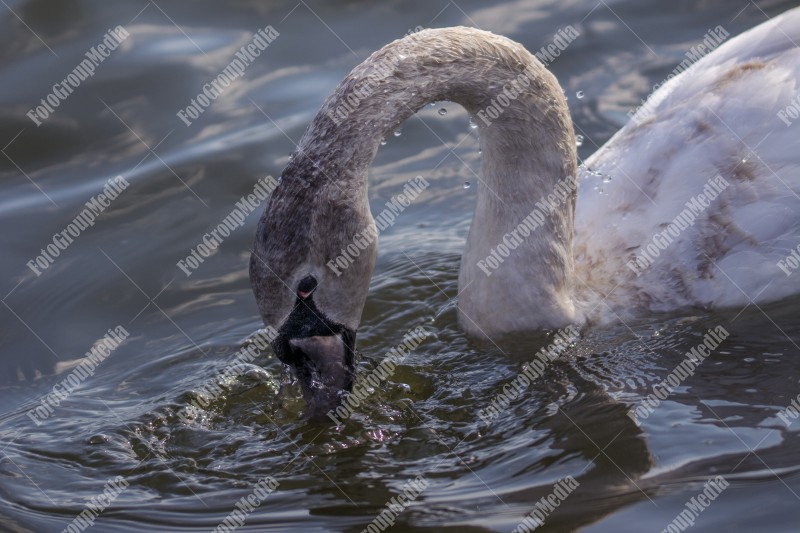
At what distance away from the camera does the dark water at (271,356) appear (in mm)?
5520

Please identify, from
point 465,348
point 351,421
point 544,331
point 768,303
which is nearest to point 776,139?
point 768,303

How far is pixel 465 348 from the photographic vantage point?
6930 mm

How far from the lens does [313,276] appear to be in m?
5.45

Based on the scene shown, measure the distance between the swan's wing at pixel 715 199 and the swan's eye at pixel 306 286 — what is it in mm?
2116

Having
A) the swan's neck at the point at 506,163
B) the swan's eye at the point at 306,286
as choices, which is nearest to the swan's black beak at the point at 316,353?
the swan's eye at the point at 306,286

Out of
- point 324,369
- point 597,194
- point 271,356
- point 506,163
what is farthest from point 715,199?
point 271,356

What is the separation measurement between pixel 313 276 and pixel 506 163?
65.4 inches

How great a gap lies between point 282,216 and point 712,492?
2.33m

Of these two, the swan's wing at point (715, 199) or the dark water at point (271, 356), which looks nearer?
the dark water at point (271, 356)

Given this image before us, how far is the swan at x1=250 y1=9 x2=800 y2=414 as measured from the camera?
5887 mm

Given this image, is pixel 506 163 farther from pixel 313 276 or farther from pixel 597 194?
pixel 313 276

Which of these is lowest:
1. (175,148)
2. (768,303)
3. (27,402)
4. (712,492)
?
(27,402)

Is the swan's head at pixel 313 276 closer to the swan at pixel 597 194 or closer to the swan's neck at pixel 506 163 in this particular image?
the swan at pixel 597 194

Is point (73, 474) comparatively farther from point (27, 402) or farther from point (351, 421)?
point (351, 421)
